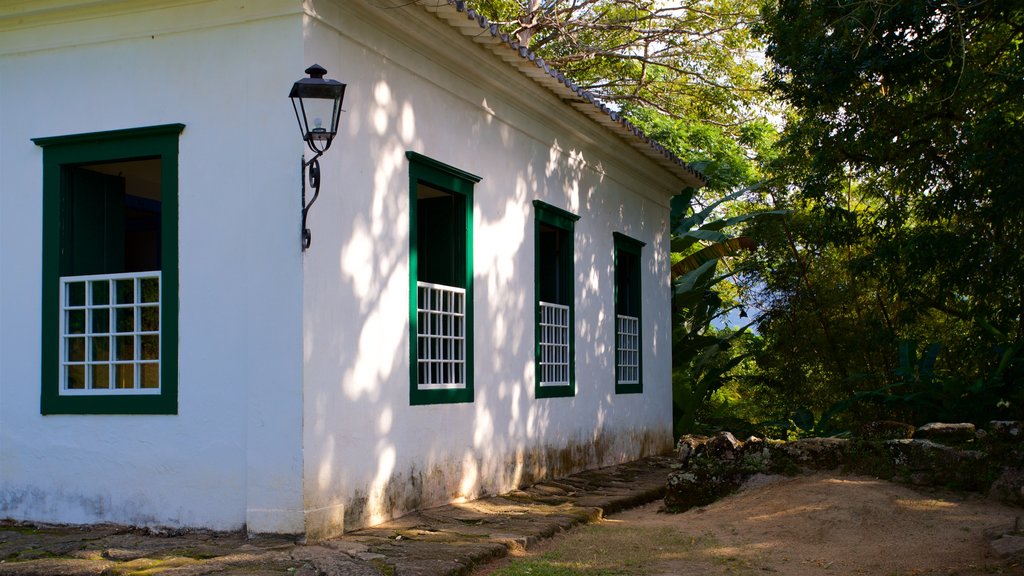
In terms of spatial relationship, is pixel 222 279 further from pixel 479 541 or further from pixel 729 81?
pixel 729 81

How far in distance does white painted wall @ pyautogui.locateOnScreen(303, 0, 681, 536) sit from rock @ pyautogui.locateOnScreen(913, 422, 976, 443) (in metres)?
3.48

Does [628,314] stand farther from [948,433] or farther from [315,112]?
[315,112]

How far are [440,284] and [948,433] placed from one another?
4257 millimetres

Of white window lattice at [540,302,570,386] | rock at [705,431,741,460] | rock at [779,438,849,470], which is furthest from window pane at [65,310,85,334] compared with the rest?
rock at [779,438,849,470]

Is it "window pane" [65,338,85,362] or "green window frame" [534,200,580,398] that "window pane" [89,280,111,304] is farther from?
"green window frame" [534,200,580,398]

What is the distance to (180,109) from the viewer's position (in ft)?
23.3

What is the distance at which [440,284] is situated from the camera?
8766 millimetres

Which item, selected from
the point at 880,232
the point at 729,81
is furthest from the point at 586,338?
the point at 729,81

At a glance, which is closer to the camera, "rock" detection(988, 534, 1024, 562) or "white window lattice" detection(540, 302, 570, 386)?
"rock" detection(988, 534, 1024, 562)

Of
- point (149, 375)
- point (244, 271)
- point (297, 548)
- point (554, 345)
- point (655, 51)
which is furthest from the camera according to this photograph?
point (655, 51)

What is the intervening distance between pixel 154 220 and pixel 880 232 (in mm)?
7292

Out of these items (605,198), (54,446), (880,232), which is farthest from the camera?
(605,198)

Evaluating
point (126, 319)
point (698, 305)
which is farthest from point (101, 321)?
point (698, 305)

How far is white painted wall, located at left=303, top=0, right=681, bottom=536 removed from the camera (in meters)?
6.87
